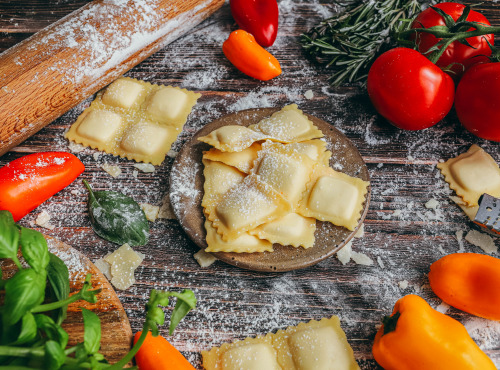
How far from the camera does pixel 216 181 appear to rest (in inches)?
61.4

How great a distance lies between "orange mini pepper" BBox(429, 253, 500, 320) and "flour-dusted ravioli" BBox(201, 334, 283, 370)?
612 mm

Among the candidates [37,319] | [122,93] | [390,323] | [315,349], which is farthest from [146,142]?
[390,323]

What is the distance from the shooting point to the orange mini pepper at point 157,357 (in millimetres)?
1278

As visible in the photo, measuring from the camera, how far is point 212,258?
5.03 feet

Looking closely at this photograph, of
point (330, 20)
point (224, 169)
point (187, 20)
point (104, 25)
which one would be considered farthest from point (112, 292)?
point (330, 20)

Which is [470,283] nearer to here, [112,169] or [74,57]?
[112,169]

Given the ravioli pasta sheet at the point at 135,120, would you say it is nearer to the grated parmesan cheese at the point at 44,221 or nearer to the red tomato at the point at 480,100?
the grated parmesan cheese at the point at 44,221

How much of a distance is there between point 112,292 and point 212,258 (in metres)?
0.35

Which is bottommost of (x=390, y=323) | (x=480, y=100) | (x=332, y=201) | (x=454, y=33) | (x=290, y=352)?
(x=290, y=352)

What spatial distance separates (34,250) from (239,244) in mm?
651

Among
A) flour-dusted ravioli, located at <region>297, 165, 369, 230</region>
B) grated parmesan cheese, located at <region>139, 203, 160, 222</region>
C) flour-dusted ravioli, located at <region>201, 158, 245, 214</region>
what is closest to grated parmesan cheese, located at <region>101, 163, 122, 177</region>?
grated parmesan cheese, located at <region>139, 203, 160, 222</region>

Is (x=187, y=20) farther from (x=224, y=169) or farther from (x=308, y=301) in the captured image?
(x=308, y=301)

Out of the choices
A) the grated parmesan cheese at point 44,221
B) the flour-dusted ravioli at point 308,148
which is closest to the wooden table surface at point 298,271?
the grated parmesan cheese at point 44,221

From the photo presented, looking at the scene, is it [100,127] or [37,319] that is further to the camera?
[100,127]
